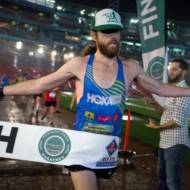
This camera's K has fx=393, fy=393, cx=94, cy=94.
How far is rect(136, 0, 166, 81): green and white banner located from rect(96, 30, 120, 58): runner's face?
5.49m

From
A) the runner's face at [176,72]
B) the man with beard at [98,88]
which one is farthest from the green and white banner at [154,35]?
the man with beard at [98,88]

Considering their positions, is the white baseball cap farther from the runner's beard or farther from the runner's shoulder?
the runner's shoulder

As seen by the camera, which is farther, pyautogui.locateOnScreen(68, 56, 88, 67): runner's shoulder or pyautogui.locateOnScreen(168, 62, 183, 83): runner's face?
pyautogui.locateOnScreen(168, 62, 183, 83): runner's face

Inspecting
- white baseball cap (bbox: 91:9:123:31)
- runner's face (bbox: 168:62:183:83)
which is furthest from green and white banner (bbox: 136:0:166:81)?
white baseball cap (bbox: 91:9:123:31)


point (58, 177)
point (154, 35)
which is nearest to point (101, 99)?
point (58, 177)

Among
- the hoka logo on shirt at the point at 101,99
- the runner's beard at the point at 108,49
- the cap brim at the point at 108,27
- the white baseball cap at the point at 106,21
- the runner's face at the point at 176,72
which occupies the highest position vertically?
the white baseball cap at the point at 106,21

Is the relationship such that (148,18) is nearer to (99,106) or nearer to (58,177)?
(58,177)

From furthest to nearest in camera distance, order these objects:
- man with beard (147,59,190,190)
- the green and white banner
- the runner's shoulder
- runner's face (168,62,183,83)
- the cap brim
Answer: the green and white banner < runner's face (168,62,183,83) < man with beard (147,59,190,190) < the runner's shoulder < the cap brim

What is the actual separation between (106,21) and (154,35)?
5678 mm

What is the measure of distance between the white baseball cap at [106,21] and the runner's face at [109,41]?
0.04 meters

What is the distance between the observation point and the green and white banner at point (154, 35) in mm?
8648

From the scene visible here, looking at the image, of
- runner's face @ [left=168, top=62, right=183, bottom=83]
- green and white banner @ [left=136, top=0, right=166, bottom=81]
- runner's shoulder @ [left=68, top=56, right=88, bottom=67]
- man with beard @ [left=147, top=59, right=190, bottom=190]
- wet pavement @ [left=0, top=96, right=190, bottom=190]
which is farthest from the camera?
green and white banner @ [left=136, top=0, right=166, bottom=81]

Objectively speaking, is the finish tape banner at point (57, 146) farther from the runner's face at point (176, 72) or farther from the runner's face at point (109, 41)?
the runner's face at point (176, 72)

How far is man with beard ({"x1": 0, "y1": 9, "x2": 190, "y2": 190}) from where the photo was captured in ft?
10.6
